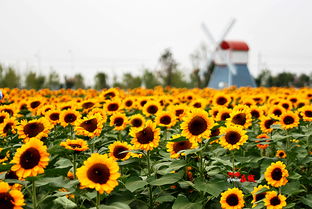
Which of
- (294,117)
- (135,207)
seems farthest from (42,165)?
(294,117)

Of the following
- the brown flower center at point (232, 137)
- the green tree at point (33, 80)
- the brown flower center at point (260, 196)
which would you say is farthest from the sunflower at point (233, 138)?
the green tree at point (33, 80)

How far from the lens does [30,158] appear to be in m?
2.67

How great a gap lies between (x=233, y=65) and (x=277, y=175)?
3534cm

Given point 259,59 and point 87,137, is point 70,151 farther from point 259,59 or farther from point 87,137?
point 259,59

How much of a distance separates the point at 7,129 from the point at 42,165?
1898 millimetres

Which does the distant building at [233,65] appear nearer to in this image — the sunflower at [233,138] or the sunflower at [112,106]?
the sunflower at [112,106]

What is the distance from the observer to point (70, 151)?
3176 millimetres

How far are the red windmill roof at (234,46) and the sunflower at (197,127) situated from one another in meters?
36.2

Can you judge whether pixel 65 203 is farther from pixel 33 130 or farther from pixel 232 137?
pixel 232 137

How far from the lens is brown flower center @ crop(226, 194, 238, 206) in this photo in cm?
331

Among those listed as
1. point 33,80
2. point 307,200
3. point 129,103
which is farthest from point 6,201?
point 33,80

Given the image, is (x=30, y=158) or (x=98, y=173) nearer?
(x=98, y=173)

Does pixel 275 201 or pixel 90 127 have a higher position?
pixel 90 127

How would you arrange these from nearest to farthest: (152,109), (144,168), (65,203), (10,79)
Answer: (65,203) → (144,168) → (152,109) → (10,79)
